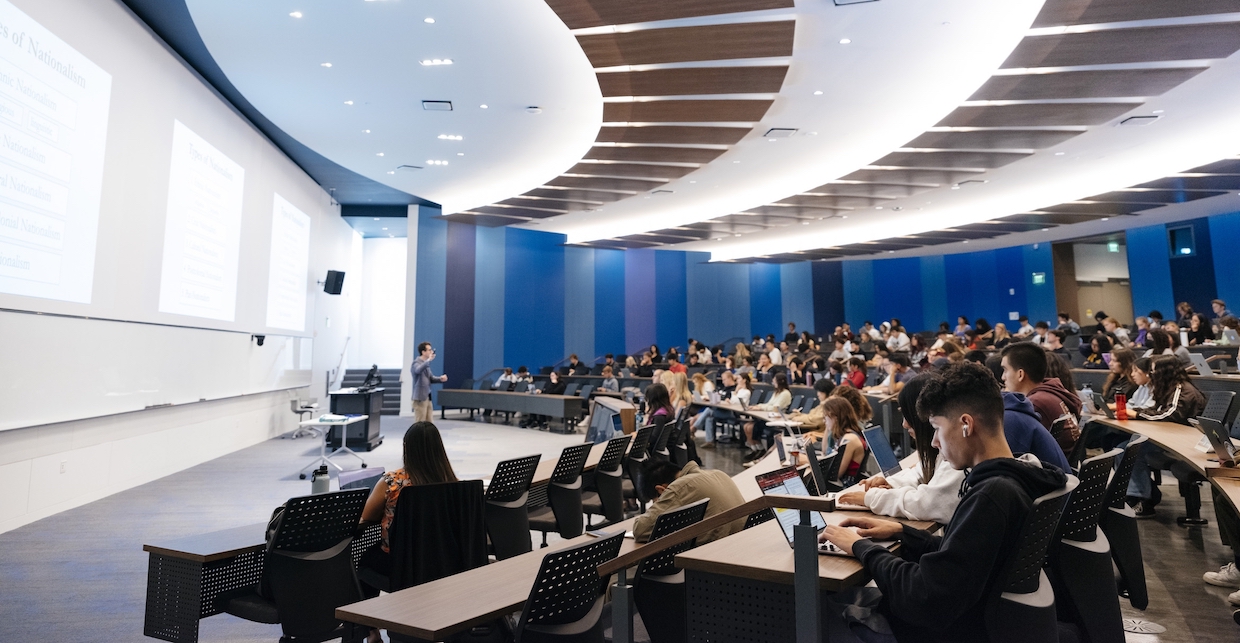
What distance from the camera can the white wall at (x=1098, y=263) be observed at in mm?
16969

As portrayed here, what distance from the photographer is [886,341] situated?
14.1 meters

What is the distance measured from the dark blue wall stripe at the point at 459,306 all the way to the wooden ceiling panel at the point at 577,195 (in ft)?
13.4

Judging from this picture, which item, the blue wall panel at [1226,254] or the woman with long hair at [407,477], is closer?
the woman with long hair at [407,477]

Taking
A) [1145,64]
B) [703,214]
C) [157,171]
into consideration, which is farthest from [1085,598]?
Answer: [703,214]

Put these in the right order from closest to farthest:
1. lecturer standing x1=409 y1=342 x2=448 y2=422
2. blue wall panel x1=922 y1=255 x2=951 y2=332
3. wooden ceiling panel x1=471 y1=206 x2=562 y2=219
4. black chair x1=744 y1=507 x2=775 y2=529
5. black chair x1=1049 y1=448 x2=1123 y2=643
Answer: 1. black chair x1=1049 y1=448 x2=1123 y2=643
2. black chair x1=744 y1=507 x2=775 y2=529
3. lecturer standing x1=409 y1=342 x2=448 y2=422
4. wooden ceiling panel x1=471 y1=206 x2=562 y2=219
5. blue wall panel x1=922 y1=255 x2=951 y2=332

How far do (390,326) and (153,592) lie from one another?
15851mm

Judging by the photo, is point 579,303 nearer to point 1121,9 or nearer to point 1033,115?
point 1033,115

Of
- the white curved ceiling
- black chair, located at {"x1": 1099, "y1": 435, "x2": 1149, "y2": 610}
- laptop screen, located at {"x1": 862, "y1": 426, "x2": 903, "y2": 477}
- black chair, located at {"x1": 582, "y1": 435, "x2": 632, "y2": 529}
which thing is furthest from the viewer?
the white curved ceiling

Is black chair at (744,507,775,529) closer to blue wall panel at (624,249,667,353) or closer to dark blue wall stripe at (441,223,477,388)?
dark blue wall stripe at (441,223,477,388)

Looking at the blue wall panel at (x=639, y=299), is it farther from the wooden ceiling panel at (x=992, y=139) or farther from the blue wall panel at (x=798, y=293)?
the wooden ceiling panel at (x=992, y=139)

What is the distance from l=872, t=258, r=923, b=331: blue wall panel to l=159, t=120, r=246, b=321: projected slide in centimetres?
1684

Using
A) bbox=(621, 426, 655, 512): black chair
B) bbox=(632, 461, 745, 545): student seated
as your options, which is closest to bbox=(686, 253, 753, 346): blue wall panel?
bbox=(621, 426, 655, 512): black chair

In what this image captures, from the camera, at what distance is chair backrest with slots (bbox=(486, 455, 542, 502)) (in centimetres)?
372

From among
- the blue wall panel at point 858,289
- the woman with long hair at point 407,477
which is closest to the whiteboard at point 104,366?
the woman with long hair at point 407,477
